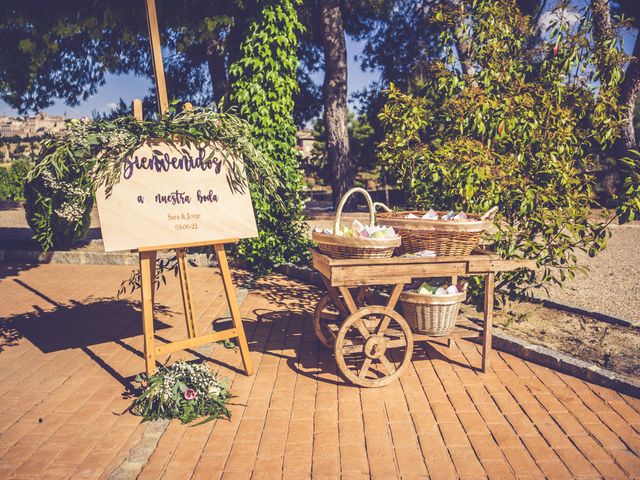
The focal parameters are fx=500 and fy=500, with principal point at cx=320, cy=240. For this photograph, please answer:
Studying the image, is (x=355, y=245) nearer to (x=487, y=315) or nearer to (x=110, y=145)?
(x=487, y=315)

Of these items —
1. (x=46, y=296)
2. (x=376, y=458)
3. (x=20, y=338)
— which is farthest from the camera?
(x=46, y=296)

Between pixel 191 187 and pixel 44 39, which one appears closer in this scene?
pixel 191 187

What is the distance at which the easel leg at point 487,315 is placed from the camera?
14.1ft

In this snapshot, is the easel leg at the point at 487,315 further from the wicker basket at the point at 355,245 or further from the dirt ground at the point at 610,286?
the dirt ground at the point at 610,286

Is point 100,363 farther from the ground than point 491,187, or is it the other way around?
point 491,187

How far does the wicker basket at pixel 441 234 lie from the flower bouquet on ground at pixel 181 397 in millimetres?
1994

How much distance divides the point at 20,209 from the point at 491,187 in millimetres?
20016

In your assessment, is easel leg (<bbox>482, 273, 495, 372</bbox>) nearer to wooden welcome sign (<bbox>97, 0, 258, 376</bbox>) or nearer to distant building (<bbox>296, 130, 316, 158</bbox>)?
wooden welcome sign (<bbox>97, 0, 258, 376</bbox>)

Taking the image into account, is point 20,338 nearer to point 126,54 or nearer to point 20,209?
point 126,54

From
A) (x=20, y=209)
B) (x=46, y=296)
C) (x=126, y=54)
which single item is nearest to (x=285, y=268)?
(x=46, y=296)

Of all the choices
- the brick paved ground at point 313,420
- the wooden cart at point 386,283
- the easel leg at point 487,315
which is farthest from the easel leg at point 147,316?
the easel leg at point 487,315

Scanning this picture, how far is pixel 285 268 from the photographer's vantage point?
814 centimetres

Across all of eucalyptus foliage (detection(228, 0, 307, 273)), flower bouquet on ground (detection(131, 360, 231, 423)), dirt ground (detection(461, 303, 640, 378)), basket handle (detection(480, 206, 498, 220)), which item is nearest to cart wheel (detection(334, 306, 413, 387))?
flower bouquet on ground (detection(131, 360, 231, 423))

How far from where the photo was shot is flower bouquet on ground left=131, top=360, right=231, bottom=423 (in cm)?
371
